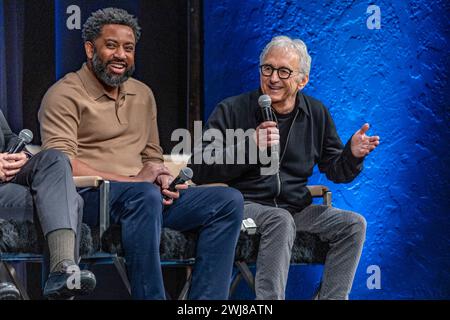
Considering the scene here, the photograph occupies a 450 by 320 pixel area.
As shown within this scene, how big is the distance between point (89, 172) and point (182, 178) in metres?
0.46

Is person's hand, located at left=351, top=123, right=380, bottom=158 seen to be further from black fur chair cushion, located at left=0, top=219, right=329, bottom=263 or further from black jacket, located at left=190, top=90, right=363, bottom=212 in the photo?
black fur chair cushion, located at left=0, top=219, right=329, bottom=263

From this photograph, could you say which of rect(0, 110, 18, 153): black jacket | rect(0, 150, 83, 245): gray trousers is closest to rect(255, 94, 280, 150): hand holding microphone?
rect(0, 150, 83, 245): gray trousers

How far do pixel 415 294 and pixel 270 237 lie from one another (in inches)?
48.9

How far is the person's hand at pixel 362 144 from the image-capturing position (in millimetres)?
3324

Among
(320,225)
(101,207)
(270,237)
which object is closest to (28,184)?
(101,207)

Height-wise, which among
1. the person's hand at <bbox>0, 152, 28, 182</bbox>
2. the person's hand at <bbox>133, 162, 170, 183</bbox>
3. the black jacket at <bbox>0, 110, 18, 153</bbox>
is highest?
the black jacket at <bbox>0, 110, 18, 153</bbox>

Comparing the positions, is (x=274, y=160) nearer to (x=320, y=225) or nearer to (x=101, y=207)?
(x=320, y=225)

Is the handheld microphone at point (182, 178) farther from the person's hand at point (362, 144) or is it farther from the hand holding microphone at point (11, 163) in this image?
the person's hand at point (362, 144)

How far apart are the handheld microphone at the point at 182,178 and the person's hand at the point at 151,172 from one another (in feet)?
0.42

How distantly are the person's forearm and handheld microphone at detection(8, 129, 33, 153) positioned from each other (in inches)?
9.2

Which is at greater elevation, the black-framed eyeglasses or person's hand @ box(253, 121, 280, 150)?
the black-framed eyeglasses

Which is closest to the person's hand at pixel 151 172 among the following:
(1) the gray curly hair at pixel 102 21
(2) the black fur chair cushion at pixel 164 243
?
(2) the black fur chair cushion at pixel 164 243

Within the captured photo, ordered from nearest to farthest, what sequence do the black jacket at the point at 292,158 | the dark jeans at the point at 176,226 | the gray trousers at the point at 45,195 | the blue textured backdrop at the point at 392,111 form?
the gray trousers at the point at 45,195 → the dark jeans at the point at 176,226 → the black jacket at the point at 292,158 → the blue textured backdrop at the point at 392,111

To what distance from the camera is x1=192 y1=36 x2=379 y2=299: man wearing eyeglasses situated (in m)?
3.24
